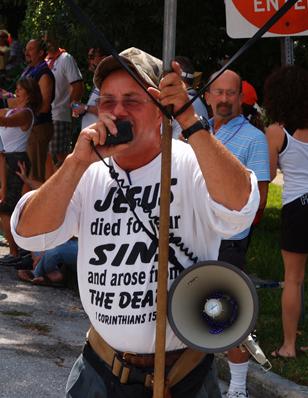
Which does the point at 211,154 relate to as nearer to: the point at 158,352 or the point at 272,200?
the point at 158,352

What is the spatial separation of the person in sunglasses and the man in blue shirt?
2310 mm

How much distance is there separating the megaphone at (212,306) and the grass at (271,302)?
9.14ft

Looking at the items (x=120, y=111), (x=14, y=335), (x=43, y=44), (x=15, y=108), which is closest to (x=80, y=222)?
(x=120, y=111)

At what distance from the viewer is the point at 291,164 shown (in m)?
6.06

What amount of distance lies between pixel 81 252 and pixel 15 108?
7.12 metres

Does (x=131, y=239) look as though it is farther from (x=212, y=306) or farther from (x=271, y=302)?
(x=271, y=302)

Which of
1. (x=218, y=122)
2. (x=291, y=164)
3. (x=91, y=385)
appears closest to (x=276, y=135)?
(x=291, y=164)

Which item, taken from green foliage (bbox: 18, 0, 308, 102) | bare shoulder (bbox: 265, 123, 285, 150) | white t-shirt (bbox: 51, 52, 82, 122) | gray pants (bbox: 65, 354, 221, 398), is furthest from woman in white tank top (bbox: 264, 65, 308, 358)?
white t-shirt (bbox: 51, 52, 82, 122)

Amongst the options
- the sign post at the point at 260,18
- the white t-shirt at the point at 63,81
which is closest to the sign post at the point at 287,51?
the sign post at the point at 260,18

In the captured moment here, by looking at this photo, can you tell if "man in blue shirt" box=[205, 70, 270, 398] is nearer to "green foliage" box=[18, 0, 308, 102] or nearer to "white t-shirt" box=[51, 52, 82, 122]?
"green foliage" box=[18, 0, 308, 102]

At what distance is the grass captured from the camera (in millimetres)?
5863

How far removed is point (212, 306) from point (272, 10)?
423 centimetres

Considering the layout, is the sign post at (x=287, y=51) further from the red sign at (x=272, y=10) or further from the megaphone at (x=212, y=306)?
the megaphone at (x=212, y=306)

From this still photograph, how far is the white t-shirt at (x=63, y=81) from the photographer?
38.8 feet
